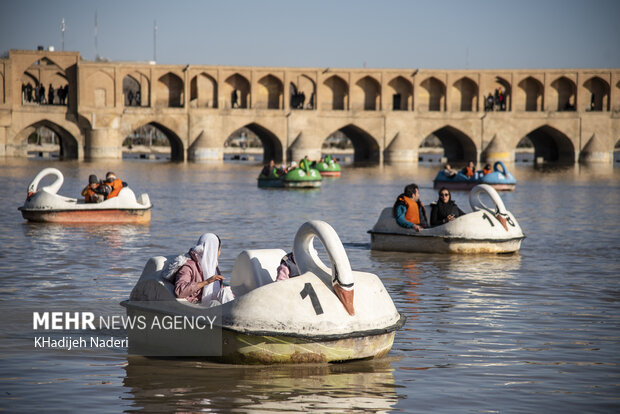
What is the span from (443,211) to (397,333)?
5358mm

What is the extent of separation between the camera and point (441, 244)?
12.7 metres

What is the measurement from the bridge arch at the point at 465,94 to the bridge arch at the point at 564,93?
503 cm

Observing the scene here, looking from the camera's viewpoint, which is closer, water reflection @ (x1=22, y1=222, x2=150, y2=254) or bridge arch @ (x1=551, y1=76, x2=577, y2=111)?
water reflection @ (x1=22, y1=222, x2=150, y2=254)

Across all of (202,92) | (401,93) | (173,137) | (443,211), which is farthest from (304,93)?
(443,211)

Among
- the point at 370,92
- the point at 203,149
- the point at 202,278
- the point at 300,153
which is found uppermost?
the point at 370,92

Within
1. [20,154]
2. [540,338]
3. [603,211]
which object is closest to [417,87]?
[20,154]

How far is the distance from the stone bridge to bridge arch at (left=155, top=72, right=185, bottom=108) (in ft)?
0.20

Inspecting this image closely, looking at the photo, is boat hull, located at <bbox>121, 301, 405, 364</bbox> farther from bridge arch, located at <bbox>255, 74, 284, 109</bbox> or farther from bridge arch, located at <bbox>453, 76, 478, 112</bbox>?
bridge arch, located at <bbox>453, 76, 478, 112</bbox>

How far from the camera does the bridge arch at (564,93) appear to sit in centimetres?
5756

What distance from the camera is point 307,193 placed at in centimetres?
2800

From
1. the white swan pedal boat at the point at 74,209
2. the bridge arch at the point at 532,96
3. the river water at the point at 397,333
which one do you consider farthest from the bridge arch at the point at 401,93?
the white swan pedal boat at the point at 74,209

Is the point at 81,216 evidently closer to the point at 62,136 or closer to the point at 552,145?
the point at 62,136

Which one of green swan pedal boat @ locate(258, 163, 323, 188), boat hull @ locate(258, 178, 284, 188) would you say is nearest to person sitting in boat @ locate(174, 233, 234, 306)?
green swan pedal boat @ locate(258, 163, 323, 188)

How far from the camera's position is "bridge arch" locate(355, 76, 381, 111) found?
55625 mm
